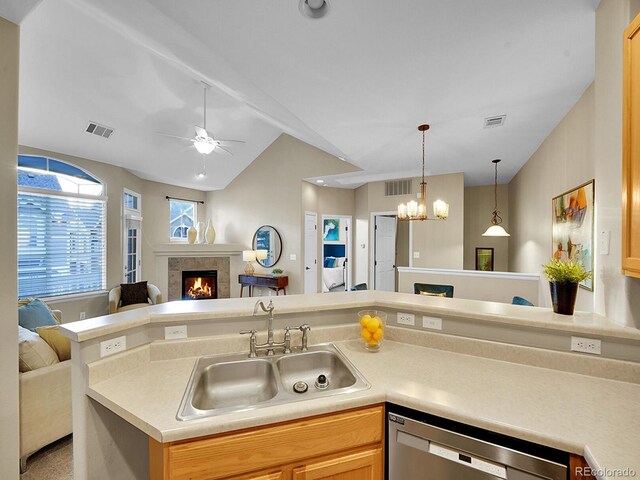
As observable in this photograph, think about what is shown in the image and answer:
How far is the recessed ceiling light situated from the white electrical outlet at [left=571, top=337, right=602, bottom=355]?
2209 mm

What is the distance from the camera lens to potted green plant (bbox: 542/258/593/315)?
4.79ft

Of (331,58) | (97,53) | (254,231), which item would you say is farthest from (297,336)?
(254,231)

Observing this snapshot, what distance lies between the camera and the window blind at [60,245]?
385cm

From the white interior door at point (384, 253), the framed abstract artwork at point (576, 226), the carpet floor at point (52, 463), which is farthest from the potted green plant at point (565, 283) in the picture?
the white interior door at point (384, 253)

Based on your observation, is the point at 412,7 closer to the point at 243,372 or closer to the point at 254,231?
the point at 243,372

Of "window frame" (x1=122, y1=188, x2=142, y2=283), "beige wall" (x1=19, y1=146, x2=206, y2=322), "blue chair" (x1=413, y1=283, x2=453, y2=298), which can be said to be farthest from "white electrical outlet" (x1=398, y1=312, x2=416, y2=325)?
"window frame" (x1=122, y1=188, x2=142, y2=283)

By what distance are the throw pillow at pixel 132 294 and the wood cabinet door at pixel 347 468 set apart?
187 inches

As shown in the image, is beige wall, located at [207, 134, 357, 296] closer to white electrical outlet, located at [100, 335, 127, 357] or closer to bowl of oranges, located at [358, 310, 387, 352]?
bowl of oranges, located at [358, 310, 387, 352]

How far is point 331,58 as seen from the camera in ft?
7.23

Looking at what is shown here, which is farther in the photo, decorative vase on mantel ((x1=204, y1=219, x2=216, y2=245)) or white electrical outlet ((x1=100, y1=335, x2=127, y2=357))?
decorative vase on mantel ((x1=204, y1=219, x2=216, y2=245))

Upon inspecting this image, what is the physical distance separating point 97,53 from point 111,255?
3081 millimetres

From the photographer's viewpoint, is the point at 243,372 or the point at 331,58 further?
the point at 331,58

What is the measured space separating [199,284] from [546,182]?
252 inches

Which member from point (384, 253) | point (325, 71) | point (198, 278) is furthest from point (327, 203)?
point (325, 71)
